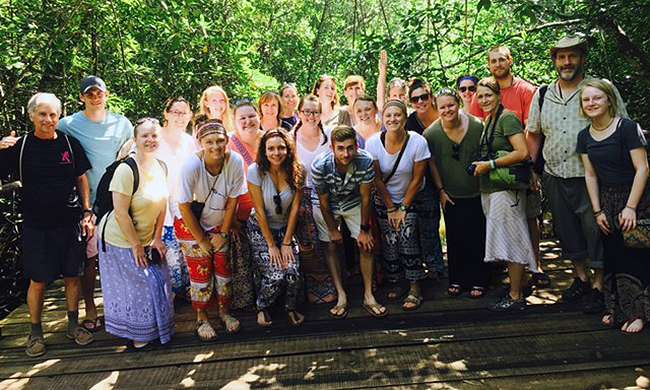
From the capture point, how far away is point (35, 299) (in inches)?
151

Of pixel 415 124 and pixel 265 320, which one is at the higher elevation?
pixel 415 124

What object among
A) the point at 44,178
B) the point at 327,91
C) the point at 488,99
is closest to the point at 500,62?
the point at 488,99

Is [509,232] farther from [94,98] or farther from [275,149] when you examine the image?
[94,98]

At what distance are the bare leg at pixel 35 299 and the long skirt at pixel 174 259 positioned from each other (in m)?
1.00

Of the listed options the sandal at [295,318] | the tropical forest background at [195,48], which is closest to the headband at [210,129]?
the sandal at [295,318]

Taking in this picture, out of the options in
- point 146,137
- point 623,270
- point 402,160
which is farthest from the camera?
point 402,160

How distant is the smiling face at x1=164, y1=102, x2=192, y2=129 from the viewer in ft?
14.9

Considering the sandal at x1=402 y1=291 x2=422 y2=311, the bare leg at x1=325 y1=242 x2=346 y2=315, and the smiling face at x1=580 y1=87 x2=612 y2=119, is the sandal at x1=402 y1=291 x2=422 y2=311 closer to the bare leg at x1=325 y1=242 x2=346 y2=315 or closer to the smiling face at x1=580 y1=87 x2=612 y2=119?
the bare leg at x1=325 y1=242 x2=346 y2=315

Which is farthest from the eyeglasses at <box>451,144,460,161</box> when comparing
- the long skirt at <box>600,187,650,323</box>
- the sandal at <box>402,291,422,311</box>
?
the sandal at <box>402,291,422,311</box>

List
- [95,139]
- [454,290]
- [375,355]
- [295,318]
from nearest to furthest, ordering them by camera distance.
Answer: [375,355]
[295,318]
[95,139]
[454,290]

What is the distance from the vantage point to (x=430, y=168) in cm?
439

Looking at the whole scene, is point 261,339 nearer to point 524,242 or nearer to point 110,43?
point 524,242

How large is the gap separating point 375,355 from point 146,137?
7.54 ft

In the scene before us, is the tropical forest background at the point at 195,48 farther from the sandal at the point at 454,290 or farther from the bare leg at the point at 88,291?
the sandal at the point at 454,290
